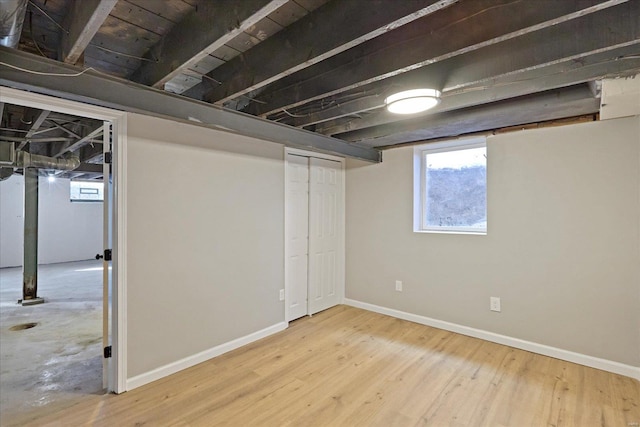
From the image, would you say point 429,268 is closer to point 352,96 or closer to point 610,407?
point 610,407

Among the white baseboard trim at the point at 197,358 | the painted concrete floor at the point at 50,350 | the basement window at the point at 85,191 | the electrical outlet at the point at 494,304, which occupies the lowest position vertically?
the painted concrete floor at the point at 50,350

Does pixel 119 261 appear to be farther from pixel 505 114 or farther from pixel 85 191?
pixel 85 191

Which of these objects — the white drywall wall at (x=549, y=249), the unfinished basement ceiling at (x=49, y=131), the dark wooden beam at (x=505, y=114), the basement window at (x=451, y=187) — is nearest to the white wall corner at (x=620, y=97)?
the dark wooden beam at (x=505, y=114)

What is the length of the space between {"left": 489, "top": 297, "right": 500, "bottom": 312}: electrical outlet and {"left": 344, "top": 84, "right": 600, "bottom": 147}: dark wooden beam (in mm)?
1720

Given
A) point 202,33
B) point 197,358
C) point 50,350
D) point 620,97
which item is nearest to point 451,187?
point 620,97

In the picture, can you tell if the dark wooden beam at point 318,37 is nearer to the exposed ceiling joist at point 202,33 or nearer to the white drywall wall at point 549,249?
the exposed ceiling joist at point 202,33

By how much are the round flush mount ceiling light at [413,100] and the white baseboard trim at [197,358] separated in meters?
2.48

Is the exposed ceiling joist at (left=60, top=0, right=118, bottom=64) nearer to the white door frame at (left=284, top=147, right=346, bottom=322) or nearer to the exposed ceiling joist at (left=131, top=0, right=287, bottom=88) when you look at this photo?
the exposed ceiling joist at (left=131, top=0, right=287, bottom=88)

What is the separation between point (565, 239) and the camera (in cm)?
276

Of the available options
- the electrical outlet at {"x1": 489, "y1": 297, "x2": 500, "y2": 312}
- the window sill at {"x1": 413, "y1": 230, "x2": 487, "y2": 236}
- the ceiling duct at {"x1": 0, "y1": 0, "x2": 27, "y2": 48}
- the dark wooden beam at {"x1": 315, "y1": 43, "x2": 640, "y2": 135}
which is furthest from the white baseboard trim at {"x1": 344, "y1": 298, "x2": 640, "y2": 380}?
the ceiling duct at {"x1": 0, "y1": 0, "x2": 27, "y2": 48}

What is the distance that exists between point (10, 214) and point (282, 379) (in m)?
9.01

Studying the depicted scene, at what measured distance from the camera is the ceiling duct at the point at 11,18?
1.12 metres

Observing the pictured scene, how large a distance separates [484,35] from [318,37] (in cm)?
79

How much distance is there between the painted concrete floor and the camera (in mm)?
2213
